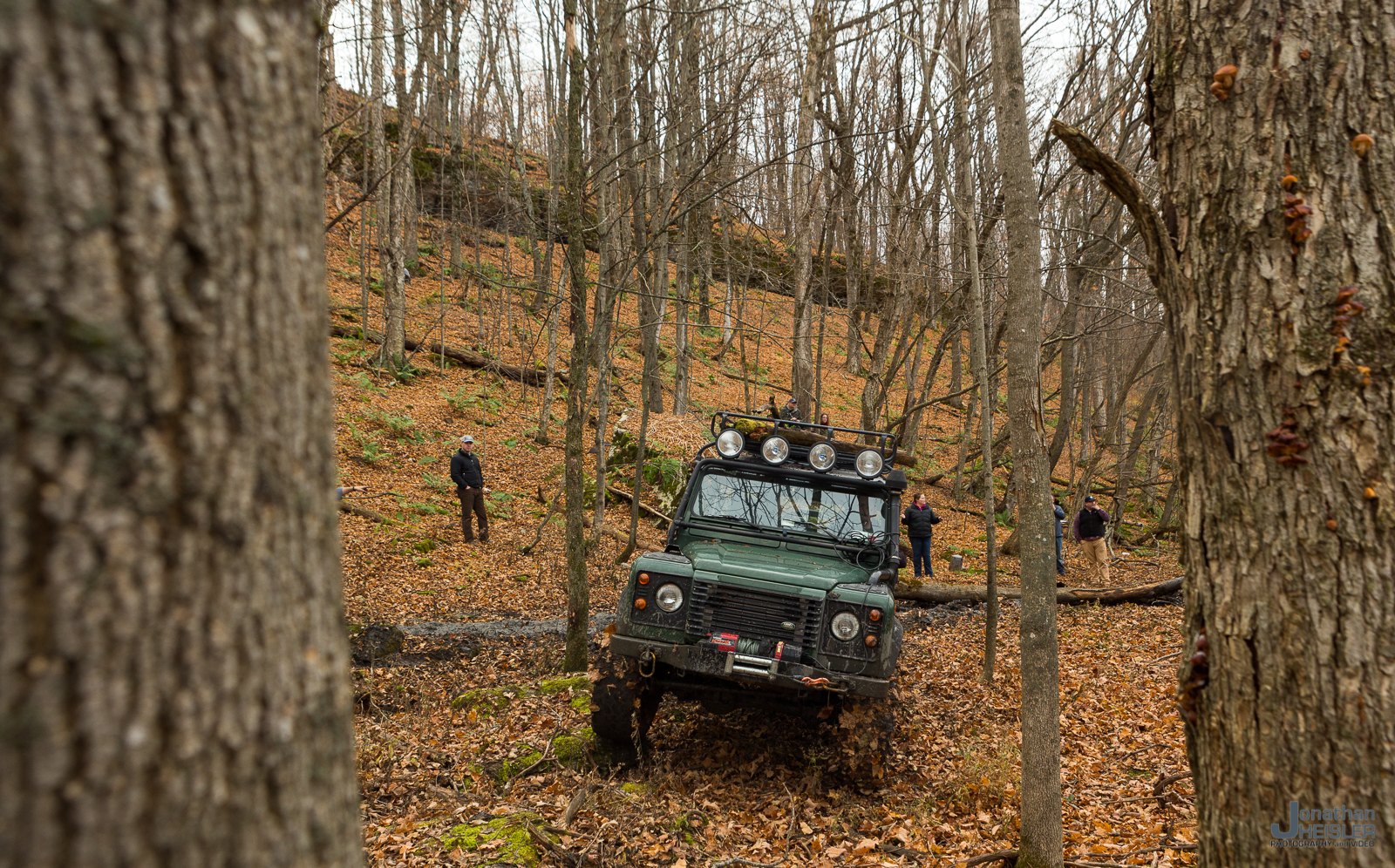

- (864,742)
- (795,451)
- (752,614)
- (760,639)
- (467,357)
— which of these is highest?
(467,357)

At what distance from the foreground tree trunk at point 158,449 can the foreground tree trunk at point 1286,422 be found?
6.69ft

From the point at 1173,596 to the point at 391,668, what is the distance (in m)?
10.1

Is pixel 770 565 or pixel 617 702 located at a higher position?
pixel 770 565

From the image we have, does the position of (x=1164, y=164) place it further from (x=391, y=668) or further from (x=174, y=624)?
(x=391, y=668)

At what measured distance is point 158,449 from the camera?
3.13 feet

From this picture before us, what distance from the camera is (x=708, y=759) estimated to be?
19.1 feet

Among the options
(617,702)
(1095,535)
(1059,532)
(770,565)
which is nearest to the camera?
(617,702)

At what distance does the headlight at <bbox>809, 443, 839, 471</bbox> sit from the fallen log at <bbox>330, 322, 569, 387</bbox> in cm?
1392

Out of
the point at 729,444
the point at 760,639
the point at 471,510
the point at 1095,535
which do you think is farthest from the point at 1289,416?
the point at 1095,535

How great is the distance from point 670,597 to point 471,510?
8.45m

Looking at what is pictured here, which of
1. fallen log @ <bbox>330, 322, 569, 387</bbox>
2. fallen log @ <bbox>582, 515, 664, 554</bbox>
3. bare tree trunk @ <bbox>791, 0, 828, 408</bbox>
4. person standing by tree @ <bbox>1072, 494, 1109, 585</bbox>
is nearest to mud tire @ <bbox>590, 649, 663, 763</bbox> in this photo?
fallen log @ <bbox>582, 515, 664, 554</bbox>

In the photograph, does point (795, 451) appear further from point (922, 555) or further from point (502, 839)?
point (922, 555)

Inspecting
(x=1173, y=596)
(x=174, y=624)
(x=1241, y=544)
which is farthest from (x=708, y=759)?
(x=1173, y=596)

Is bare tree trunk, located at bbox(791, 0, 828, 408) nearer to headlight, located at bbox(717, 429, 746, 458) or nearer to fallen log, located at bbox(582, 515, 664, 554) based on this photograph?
fallen log, located at bbox(582, 515, 664, 554)
